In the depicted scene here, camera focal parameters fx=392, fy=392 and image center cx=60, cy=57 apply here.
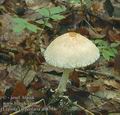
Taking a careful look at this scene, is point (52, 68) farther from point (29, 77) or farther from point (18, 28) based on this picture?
point (18, 28)

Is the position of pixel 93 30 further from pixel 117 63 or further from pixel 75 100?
pixel 75 100

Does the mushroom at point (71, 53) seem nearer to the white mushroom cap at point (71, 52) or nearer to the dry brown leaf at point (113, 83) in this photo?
the white mushroom cap at point (71, 52)

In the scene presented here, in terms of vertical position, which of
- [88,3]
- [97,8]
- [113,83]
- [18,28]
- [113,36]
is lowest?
[113,83]

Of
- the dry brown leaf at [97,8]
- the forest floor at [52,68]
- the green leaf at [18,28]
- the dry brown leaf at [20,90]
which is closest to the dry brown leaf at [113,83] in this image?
the forest floor at [52,68]

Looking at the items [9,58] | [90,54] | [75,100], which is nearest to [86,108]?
[75,100]

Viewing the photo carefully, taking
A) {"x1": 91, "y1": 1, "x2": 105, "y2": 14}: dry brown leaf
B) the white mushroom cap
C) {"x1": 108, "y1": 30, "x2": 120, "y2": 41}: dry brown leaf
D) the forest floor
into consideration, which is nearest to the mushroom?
the white mushroom cap

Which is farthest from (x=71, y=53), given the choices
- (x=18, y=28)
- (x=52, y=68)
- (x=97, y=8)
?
(x=97, y=8)

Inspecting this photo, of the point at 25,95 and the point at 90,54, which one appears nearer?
the point at 90,54
